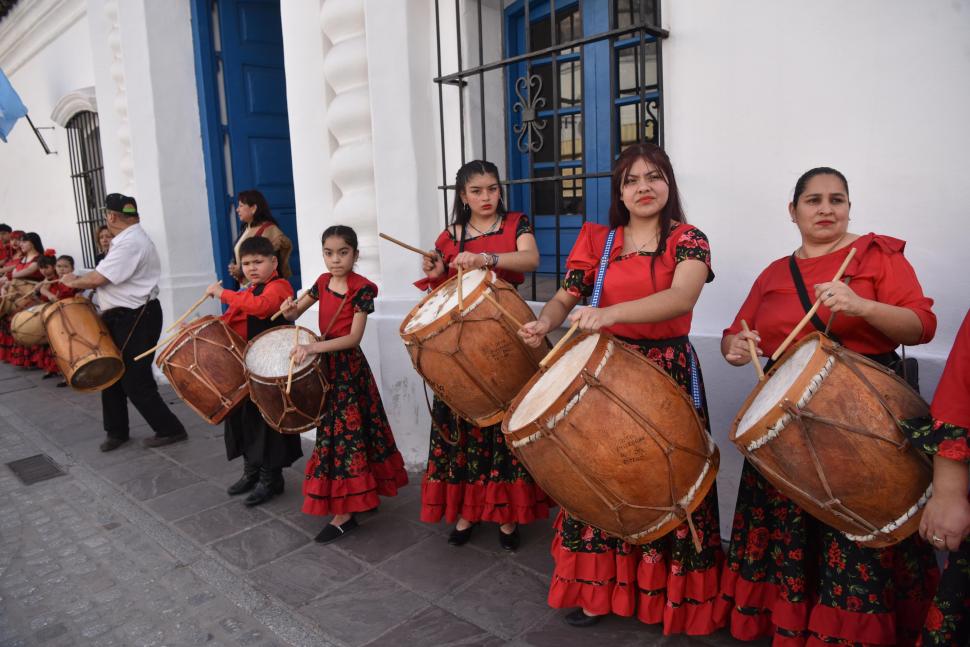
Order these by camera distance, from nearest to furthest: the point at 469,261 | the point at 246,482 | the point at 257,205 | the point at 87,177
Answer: the point at 469,261 → the point at 246,482 → the point at 257,205 → the point at 87,177

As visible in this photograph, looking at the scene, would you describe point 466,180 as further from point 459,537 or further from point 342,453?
point 459,537

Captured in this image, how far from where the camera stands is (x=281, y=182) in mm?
6098

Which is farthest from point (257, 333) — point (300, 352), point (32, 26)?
point (32, 26)

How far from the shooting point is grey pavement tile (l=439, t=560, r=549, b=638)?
2381 mm

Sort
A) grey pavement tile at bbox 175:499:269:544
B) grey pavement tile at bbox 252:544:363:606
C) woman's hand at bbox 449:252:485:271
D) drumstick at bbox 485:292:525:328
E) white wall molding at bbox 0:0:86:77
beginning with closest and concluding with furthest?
drumstick at bbox 485:292:525:328 < woman's hand at bbox 449:252:485:271 < grey pavement tile at bbox 252:544:363:606 < grey pavement tile at bbox 175:499:269:544 < white wall molding at bbox 0:0:86:77

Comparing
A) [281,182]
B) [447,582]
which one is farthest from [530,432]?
[281,182]

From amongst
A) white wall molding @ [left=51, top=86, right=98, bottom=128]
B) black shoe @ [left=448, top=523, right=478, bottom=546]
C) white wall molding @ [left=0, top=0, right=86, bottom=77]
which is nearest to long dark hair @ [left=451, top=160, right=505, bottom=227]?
black shoe @ [left=448, top=523, right=478, bottom=546]

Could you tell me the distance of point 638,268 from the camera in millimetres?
2121

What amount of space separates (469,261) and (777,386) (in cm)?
120

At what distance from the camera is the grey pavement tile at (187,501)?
3477 millimetres

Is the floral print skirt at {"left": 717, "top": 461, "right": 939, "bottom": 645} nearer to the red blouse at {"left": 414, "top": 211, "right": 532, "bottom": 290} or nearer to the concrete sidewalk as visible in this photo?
the concrete sidewalk

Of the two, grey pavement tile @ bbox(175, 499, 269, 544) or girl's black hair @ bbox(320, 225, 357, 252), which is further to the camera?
grey pavement tile @ bbox(175, 499, 269, 544)

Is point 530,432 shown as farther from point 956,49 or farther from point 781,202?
point 956,49

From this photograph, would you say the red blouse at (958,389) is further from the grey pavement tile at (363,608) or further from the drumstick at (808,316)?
Answer: the grey pavement tile at (363,608)
